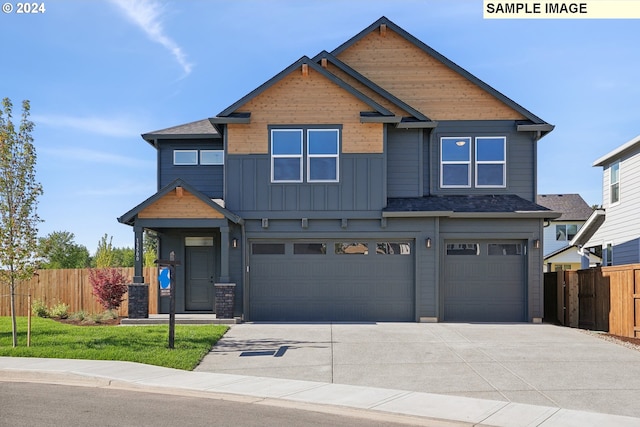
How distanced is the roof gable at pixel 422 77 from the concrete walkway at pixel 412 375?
25.0ft

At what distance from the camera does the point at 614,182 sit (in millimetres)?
26125

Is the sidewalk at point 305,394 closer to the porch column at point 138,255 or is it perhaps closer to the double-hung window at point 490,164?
the porch column at point 138,255

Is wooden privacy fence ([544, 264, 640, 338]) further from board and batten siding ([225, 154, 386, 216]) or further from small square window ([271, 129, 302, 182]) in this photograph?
small square window ([271, 129, 302, 182])

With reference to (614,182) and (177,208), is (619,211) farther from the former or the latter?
(177,208)

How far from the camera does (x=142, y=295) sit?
19.2m

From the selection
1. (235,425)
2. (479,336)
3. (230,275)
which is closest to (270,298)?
(230,275)

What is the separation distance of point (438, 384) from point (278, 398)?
2905 mm

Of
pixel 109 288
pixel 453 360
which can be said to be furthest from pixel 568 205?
pixel 453 360

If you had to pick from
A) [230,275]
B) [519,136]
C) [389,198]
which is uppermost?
[519,136]

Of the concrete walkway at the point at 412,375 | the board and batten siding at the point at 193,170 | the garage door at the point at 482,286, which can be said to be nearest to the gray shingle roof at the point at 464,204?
the garage door at the point at 482,286

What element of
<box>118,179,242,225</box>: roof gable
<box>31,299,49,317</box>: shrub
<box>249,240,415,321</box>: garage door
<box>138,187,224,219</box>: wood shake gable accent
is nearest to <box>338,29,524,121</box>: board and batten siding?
<box>249,240,415,321</box>: garage door

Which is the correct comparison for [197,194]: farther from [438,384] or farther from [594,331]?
[594,331]

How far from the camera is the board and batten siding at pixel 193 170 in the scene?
859 inches

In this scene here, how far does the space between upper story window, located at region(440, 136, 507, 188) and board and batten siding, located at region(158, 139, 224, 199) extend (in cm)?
731
